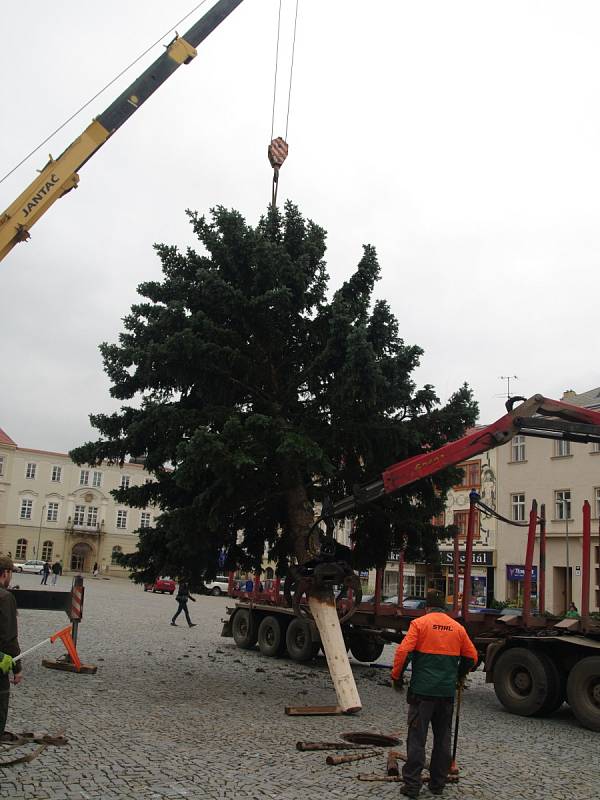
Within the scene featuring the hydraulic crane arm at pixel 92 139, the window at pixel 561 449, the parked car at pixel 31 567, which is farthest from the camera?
the parked car at pixel 31 567

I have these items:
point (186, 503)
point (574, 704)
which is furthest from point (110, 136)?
point (574, 704)

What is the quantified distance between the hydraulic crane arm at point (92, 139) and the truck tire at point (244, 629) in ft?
34.5

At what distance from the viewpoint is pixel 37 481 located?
250 feet

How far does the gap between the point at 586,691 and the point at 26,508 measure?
71777mm

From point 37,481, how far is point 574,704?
71.9 metres

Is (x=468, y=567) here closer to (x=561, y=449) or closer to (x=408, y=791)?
(x=408, y=791)

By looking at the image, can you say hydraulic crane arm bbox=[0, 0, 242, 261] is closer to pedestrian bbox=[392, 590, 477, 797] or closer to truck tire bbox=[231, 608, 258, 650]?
pedestrian bbox=[392, 590, 477, 797]

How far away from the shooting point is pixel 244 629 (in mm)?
19172

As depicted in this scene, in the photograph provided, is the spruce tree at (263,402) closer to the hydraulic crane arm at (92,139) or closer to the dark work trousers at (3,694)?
the hydraulic crane arm at (92,139)

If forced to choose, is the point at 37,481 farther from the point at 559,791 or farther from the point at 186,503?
the point at 559,791

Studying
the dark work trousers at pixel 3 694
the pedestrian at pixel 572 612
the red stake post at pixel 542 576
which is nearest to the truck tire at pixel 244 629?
the red stake post at pixel 542 576

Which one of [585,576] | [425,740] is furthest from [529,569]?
[425,740]

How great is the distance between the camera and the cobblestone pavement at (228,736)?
6.64 m

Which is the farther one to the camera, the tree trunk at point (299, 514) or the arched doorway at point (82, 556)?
the arched doorway at point (82, 556)
